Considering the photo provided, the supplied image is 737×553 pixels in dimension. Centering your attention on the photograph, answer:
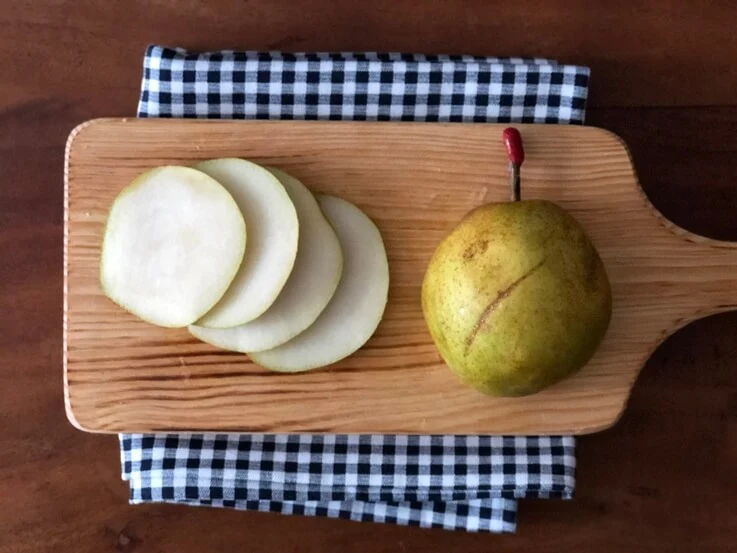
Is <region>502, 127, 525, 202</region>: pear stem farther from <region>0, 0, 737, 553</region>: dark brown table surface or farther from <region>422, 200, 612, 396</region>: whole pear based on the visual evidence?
<region>0, 0, 737, 553</region>: dark brown table surface

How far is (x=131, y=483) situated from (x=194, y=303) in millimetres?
226

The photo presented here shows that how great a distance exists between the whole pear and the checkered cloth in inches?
5.4

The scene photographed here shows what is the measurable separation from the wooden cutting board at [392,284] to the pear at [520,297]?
0.07m

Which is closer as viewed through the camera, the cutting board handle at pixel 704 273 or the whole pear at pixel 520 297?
the whole pear at pixel 520 297

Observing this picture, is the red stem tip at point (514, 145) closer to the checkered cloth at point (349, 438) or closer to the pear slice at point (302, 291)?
the checkered cloth at point (349, 438)

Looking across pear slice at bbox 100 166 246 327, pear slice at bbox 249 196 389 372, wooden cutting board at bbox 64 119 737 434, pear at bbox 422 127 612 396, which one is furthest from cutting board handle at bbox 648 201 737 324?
pear slice at bbox 100 166 246 327

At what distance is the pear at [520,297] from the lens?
0.63 meters

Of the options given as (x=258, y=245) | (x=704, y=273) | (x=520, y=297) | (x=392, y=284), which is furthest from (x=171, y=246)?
(x=704, y=273)

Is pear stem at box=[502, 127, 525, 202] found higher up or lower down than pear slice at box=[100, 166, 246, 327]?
higher up

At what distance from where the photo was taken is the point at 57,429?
2.67 ft

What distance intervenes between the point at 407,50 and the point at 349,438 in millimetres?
423

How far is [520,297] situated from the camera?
2.05ft

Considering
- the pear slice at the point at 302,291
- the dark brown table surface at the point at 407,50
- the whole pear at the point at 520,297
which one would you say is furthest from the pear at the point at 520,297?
the dark brown table surface at the point at 407,50

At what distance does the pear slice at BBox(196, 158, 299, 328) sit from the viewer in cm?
69
